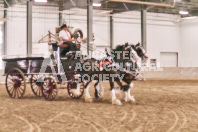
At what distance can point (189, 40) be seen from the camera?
30031 millimetres

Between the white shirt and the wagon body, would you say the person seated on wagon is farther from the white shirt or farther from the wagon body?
the wagon body

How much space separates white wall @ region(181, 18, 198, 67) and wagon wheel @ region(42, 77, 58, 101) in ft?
73.7

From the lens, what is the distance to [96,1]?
66.1 feet

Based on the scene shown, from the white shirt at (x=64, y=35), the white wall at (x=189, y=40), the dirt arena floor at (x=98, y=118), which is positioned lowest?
the dirt arena floor at (x=98, y=118)

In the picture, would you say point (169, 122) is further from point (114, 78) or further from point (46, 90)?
point (46, 90)

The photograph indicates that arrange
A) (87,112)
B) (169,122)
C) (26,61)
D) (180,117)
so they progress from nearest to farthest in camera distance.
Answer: (169,122) → (180,117) → (87,112) → (26,61)

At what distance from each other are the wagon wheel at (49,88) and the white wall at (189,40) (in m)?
22.5

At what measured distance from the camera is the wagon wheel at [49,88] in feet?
27.2

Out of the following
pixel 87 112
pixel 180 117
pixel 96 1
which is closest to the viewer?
pixel 180 117

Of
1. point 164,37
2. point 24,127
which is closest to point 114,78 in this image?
point 24,127

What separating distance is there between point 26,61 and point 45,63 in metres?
0.71

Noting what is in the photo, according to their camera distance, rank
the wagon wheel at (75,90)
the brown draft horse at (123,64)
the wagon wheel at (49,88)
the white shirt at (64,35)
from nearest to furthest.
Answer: the brown draft horse at (123,64) < the wagon wheel at (49,88) < the white shirt at (64,35) < the wagon wheel at (75,90)

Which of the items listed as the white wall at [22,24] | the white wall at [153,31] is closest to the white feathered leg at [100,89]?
the white wall at [22,24]

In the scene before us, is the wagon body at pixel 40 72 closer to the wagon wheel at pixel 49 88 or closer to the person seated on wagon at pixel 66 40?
the wagon wheel at pixel 49 88
